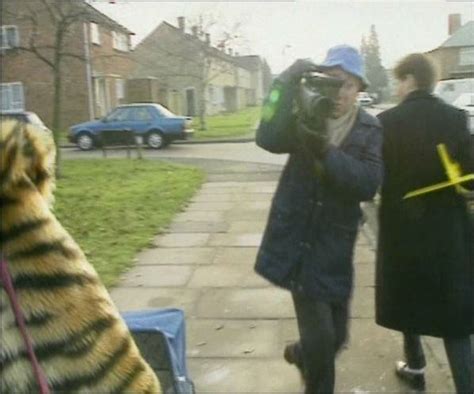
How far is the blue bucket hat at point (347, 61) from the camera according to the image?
2.63 meters

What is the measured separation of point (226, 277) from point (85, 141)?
55.9 feet

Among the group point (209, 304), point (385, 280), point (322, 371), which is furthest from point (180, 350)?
point (209, 304)

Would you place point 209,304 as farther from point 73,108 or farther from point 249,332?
point 73,108

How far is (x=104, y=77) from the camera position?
30719 millimetres

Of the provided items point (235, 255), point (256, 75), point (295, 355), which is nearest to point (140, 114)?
point (235, 255)

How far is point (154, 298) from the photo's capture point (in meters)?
5.07

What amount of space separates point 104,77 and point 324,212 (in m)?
29.4

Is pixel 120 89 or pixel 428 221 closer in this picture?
pixel 428 221

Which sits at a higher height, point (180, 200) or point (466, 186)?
point (466, 186)

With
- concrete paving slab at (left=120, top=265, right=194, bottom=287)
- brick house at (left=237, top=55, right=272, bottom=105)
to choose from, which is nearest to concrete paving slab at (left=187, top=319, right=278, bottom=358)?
concrete paving slab at (left=120, top=265, right=194, bottom=287)

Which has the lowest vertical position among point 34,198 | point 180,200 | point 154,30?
point 180,200

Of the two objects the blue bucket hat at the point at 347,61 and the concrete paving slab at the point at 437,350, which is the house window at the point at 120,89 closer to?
the concrete paving slab at the point at 437,350

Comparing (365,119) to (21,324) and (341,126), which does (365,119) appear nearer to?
(341,126)

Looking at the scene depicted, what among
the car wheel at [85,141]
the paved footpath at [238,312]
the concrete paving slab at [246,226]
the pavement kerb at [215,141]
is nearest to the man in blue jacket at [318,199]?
the paved footpath at [238,312]
